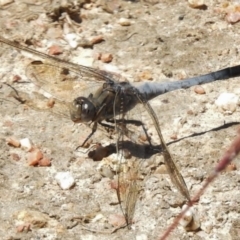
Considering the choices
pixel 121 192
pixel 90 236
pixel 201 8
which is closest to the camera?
pixel 90 236

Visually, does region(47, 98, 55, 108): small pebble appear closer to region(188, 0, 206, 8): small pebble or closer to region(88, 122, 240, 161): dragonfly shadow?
region(88, 122, 240, 161): dragonfly shadow

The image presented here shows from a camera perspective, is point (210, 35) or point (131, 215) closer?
point (131, 215)

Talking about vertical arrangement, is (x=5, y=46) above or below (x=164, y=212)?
above

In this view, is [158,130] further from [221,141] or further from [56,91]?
[56,91]

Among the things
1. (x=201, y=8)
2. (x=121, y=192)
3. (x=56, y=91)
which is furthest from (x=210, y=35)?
(x=121, y=192)

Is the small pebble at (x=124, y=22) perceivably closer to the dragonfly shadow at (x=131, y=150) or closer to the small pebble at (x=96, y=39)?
the small pebble at (x=96, y=39)

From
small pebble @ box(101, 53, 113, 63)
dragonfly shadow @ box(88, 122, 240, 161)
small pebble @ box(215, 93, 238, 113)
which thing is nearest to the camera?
dragonfly shadow @ box(88, 122, 240, 161)

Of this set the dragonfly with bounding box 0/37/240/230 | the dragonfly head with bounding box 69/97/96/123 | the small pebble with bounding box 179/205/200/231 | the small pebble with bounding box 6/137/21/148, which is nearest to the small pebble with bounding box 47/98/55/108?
the dragonfly with bounding box 0/37/240/230

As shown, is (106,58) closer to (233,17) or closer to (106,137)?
(106,137)
